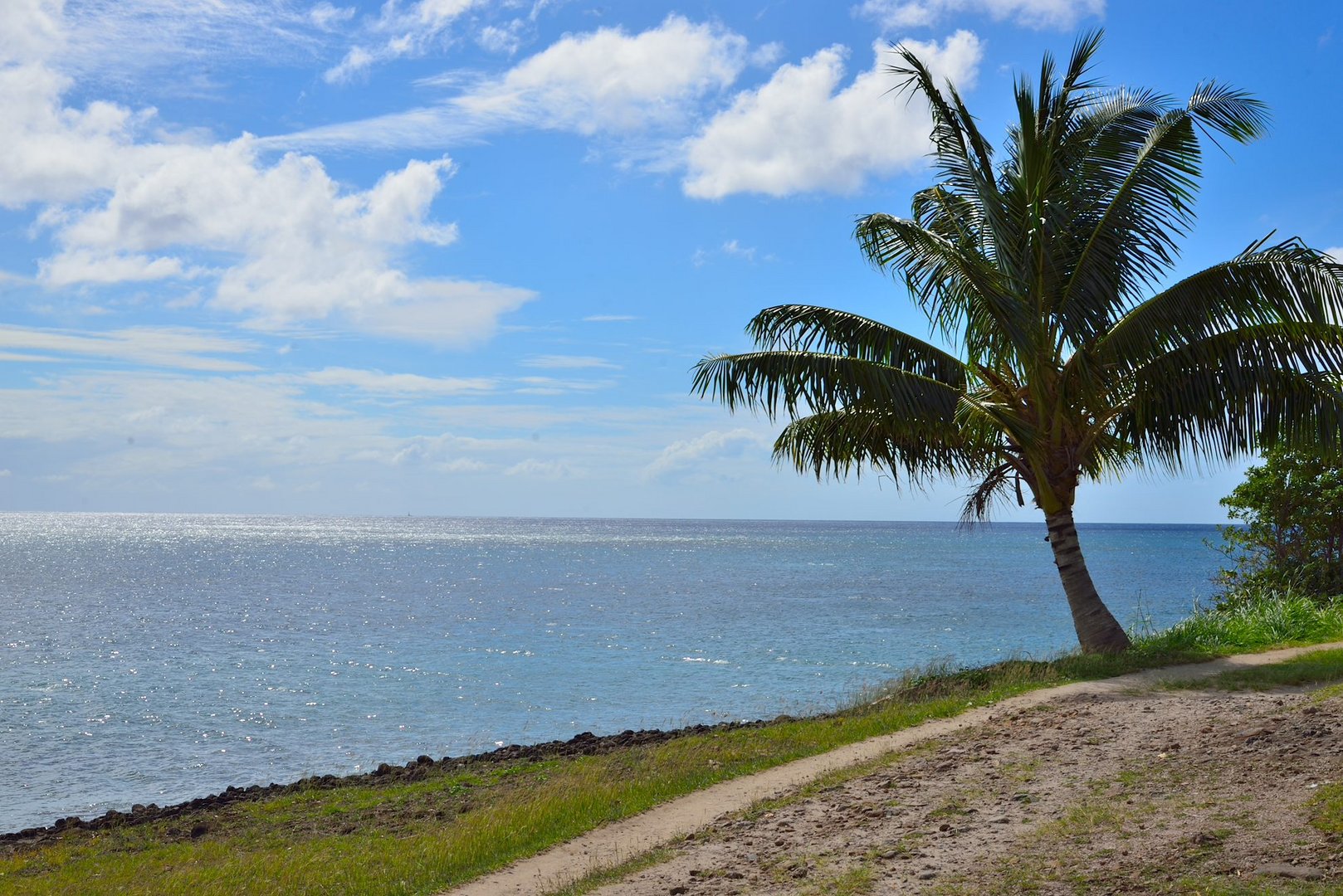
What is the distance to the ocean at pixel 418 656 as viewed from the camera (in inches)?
738

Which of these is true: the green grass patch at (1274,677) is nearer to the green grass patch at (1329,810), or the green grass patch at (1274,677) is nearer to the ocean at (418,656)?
the green grass patch at (1329,810)

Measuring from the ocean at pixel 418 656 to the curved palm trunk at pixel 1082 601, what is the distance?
5.97 m

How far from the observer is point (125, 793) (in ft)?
52.0

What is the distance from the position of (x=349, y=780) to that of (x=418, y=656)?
57.0 feet

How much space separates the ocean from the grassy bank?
13.6 feet

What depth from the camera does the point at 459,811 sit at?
11.3m

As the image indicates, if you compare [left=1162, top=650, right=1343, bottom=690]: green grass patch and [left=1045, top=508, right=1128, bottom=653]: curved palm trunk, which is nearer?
[left=1162, top=650, right=1343, bottom=690]: green grass patch

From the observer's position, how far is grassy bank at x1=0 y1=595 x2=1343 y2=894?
9.08m

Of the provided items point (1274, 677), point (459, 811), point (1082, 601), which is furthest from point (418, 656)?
point (1274, 677)

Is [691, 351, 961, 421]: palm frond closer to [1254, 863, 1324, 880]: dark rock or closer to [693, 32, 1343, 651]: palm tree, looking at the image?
[693, 32, 1343, 651]: palm tree

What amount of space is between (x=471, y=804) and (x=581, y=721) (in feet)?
30.5

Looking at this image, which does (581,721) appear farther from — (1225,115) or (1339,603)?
(1225,115)

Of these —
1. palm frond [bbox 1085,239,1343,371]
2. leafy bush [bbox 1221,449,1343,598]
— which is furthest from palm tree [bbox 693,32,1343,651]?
leafy bush [bbox 1221,449,1343,598]

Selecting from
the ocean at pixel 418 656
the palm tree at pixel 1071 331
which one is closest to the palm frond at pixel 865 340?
the palm tree at pixel 1071 331
